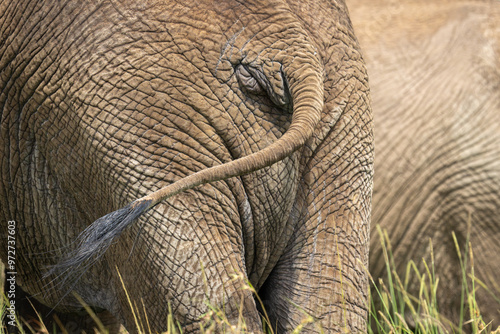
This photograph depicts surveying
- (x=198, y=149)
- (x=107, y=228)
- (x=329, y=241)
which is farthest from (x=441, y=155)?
(x=107, y=228)

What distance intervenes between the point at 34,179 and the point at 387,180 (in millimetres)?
2153

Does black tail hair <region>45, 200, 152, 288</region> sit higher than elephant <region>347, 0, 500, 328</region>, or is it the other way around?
elephant <region>347, 0, 500, 328</region>

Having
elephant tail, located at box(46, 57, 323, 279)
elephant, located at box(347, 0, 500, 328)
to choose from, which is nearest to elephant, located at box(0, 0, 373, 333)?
elephant tail, located at box(46, 57, 323, 279)

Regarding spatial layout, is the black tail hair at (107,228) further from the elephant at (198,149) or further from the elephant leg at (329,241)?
the elephant leg at (329,241)

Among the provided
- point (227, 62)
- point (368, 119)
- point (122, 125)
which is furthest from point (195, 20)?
point (368, 119)

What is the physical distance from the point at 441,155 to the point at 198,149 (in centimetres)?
225

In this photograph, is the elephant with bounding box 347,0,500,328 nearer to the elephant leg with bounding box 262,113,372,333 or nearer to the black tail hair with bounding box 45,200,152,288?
the elephant leg with bounding box 262,113,372,333

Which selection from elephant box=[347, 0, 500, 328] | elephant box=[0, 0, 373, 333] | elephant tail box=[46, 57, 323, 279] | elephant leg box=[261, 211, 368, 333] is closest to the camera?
elephant tail box=[46, 57, 323, 279]

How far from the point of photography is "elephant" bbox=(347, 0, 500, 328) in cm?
412

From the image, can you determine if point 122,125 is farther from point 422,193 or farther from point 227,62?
point 422,193

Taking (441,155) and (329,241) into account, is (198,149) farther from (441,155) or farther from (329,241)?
(441,155)

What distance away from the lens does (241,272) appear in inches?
83.8

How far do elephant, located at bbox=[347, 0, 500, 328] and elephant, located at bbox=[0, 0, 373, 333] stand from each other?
5.84 ft

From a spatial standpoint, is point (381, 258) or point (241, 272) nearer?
point (241, 272)
